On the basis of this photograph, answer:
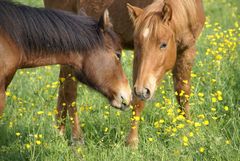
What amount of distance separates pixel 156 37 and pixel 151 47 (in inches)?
4.3

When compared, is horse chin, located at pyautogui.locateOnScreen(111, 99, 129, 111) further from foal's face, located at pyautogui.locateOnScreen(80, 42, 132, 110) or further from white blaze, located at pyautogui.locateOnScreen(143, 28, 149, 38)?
white blaze, located at pyautogui.locateOnScreen(143, 28, 149, 38)

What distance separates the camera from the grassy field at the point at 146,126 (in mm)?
5129

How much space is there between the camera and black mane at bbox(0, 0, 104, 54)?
4.86 m

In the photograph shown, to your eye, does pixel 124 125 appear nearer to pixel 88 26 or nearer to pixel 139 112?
pixel 139 112

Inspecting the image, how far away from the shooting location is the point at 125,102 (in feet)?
16.8

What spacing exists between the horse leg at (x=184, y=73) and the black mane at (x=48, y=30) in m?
1.49

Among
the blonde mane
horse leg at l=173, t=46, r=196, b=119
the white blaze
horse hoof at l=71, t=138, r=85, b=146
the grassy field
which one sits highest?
the blonde mane

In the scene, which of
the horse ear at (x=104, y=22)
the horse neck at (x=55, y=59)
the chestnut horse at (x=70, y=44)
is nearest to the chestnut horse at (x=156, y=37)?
the chestnut horse at (x=70, y=44)

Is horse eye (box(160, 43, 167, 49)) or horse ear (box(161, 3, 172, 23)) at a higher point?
horse ear (box(161, 3, 172, 23))

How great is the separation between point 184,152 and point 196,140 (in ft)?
0.54

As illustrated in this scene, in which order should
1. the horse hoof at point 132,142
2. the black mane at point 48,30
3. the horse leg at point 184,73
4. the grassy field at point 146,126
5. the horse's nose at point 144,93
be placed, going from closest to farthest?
1. the black mane at point 48,30
2. the grassy field at point 146,126
3. the horse's nose at point 144,93
4. the horse hoof at point 132,142
5. the horse leg at point 184,73

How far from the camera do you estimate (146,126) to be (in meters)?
5.96

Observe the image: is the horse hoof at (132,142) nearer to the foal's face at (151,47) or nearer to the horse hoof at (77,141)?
the horse hoof at (77,141)

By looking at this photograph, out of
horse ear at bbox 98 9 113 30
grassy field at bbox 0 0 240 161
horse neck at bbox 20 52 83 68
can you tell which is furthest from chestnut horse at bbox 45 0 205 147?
horse neck at bbox 20 52 83 68
